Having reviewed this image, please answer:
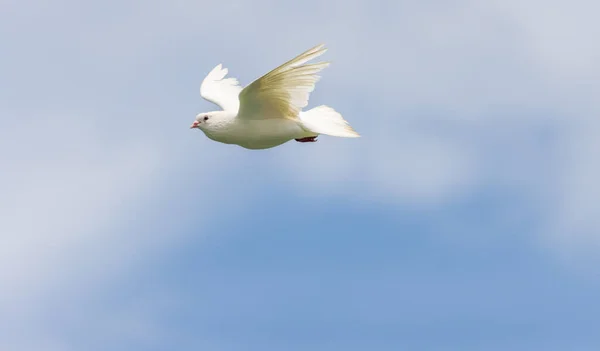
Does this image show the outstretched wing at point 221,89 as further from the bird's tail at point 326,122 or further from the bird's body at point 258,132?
the bird's body at point 258,132

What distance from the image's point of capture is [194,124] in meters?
20.3

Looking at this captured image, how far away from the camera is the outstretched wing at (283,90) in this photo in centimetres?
1769

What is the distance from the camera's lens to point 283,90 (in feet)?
60.7

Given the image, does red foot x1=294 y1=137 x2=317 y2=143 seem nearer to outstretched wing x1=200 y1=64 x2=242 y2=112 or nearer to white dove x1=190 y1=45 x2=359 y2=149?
white dove x1=190 y1=45 x2=359 y2=149

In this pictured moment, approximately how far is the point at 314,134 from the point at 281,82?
1853 millimetres

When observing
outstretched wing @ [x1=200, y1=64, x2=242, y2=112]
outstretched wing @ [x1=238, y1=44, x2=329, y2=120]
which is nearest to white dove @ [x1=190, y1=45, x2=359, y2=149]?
outstretched wing @ [x1=238, y1=44, x2=329, y2=120]

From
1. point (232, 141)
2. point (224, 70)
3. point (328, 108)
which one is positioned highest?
point (224, 70)

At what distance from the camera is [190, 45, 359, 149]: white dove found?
18.0m

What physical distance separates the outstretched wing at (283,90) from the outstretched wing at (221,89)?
3.67m

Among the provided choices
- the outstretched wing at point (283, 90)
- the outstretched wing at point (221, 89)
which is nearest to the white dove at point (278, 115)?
the outstretched wing at point (283, 90)

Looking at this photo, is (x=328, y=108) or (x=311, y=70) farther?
(x=328, y=108)

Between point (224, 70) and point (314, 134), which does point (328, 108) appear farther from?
point (224, 70)

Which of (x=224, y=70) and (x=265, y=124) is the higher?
(x=224, y=70)

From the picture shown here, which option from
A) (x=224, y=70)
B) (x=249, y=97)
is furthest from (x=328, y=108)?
(x=224, y=70)
